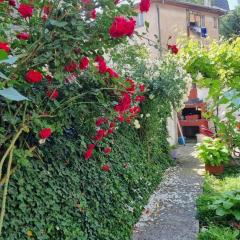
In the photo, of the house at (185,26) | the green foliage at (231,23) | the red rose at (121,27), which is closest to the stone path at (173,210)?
the red rose at (121,27)

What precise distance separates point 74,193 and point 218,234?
165cm

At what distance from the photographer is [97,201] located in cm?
286

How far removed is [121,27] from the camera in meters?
1.81

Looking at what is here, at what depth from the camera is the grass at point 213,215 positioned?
3222mm

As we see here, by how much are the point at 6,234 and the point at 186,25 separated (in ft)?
53.7

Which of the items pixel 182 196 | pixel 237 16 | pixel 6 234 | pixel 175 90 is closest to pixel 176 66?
pixel 175 90

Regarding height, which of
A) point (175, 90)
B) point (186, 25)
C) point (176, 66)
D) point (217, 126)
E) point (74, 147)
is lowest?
point (217, 126)

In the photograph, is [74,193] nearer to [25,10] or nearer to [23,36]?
[23,36]

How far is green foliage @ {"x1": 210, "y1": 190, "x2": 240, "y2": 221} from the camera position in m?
3.64

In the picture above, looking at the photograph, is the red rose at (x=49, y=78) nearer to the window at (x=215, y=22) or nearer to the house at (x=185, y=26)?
the house at (x=185, y=26)

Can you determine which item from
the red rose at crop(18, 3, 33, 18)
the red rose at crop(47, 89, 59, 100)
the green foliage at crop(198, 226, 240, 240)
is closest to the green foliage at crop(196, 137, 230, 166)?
the green foliage at crop(198, 226, 240, 240)

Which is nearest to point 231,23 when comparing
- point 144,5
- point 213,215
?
point 213,215

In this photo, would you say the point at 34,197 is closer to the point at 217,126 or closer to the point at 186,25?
the point at 217,126

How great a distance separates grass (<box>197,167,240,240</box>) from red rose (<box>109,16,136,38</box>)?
7.68ft
